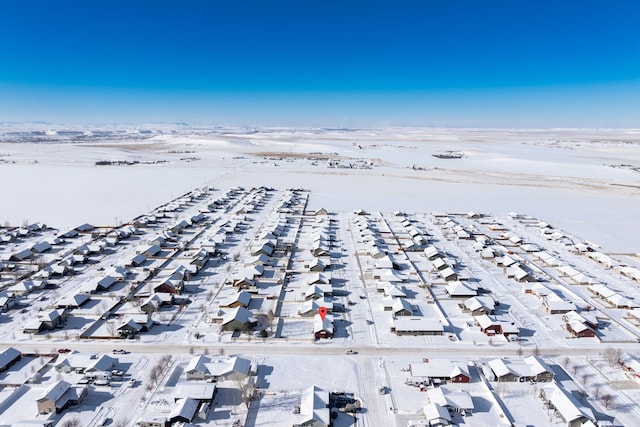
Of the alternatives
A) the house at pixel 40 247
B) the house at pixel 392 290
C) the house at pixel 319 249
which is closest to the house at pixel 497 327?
the house at pixel 392 290

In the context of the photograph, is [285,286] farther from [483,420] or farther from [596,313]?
[596,313]

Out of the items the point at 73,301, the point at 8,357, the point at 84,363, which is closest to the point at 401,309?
the point at 84,363

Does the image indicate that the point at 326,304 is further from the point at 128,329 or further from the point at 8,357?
the point at 8,357

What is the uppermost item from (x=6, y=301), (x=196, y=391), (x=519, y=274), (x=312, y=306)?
(x=519, y=274)

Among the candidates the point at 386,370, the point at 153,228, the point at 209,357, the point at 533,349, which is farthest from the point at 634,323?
the point at 153,228

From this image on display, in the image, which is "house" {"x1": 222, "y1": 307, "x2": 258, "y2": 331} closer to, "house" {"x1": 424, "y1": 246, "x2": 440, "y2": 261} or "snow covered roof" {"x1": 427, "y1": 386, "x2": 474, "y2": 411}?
"snow covered roof" {"x1": 427, "y1": 386, "x2": 474, "y2": 411}

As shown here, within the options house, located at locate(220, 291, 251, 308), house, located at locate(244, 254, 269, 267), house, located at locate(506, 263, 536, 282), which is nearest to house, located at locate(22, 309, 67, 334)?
house, located at locate(220, 291, 251, 308)
